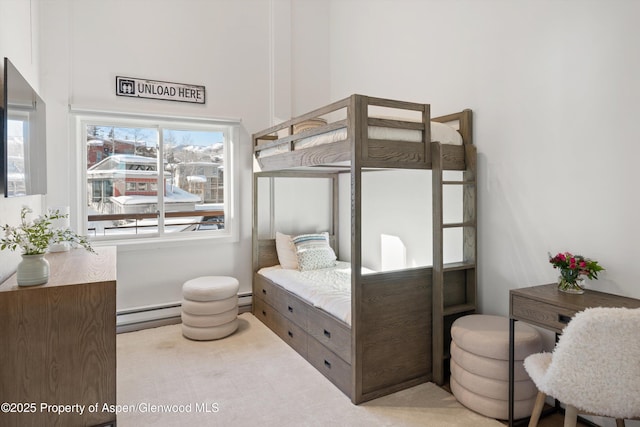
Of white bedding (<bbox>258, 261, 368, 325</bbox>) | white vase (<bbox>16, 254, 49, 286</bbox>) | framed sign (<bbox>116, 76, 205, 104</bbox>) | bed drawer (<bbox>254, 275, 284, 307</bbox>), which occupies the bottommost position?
bed drawer (<bbox>254, 275, 284, 307</bbox>)

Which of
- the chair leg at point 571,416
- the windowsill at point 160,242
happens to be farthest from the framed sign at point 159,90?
the chair leg at point 571,416

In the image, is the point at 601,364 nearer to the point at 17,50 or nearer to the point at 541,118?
the point at 541,118

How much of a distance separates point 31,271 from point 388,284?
1.96 m

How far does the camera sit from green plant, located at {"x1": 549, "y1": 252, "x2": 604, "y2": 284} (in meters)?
2.07

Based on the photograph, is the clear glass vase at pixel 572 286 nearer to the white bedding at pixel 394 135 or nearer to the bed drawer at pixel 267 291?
the white bedding at pixel 394 135

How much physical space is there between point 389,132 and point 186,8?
9.30ft

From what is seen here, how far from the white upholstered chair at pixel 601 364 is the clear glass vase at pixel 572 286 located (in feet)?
1.84

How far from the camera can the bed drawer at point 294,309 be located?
123 inches

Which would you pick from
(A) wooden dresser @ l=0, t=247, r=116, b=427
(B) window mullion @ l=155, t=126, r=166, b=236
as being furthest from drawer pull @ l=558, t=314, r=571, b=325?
(B) window mullion @ l=155, t=126, r=166, b=236

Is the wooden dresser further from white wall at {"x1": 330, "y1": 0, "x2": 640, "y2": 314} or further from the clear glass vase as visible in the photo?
white wall at {"x1": 330, "y1": 0, "x2": 640, "y2": 314}

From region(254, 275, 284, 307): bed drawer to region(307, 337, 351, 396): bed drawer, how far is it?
723 mm

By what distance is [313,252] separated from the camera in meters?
4.02

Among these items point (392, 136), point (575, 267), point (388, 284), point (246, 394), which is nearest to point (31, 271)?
point (246, 394)

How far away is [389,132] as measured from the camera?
252cm
